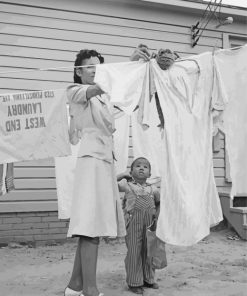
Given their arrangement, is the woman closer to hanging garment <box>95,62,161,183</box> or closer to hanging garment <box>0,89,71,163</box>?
hanging garment <box>95,62,161,183</box>

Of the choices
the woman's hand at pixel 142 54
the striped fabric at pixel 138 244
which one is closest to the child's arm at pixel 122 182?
the striped fabric at pixel 138 244

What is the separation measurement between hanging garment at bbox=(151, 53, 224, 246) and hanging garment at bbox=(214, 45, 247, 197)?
100 millimetres

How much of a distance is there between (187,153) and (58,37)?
398 cm

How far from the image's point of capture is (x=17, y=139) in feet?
11.0

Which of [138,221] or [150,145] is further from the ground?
[150,145]

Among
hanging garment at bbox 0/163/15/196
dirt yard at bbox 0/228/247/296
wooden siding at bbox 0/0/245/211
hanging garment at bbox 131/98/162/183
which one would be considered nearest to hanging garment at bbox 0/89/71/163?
hanging garment at bbox 0/163/15/196

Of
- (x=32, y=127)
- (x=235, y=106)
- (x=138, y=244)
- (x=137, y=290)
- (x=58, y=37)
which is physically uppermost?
(x=58, y=37)

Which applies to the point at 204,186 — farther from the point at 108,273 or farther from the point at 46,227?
the point at 46,227

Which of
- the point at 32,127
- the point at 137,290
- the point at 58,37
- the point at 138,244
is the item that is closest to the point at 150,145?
the point at 138,244

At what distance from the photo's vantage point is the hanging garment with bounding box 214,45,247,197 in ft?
10.3

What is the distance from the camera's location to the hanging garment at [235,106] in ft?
10.3

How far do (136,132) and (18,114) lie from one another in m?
1.46

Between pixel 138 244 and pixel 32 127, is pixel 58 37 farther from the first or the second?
pixel 138 244

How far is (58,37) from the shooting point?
625 centimetres
